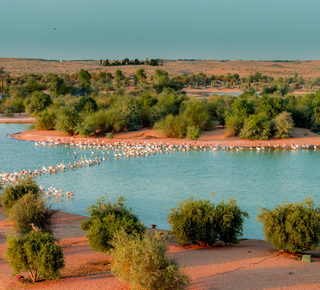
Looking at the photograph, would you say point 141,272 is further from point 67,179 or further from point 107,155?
point 107,155

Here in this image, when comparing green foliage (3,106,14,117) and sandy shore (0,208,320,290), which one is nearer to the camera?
sandy shore (0,208,320,290)

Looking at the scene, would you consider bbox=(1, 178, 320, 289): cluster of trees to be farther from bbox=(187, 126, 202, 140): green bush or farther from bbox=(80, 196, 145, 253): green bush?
bbox=(187, 126, 202, 140): green bush

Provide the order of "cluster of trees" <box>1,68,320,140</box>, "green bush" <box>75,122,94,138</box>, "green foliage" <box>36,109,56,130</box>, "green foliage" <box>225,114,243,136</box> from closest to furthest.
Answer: "cluster of trees" <box>1,68,320,140</box>, "green foliage" <box>225,114,243,136</box>, "green bush" <box>75,122,94,138</box>, "green foliage" <box>36,109,56,130</box>

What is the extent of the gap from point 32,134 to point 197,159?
19.6 meters

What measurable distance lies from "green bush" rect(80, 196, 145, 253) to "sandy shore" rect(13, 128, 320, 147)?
23.7 m

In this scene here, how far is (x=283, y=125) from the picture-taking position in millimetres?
38344

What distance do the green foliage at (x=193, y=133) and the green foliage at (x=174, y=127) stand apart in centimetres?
91

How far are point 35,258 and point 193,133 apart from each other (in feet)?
95.3

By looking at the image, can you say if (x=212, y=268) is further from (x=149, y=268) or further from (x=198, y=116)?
(x=198, y=116)

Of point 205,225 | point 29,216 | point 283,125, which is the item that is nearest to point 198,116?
point 283,125

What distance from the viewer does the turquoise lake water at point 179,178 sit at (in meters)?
19.6

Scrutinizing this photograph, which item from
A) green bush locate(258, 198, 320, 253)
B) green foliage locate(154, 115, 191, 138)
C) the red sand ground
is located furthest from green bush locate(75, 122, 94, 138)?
green bush locate(258, 198, 320, 253)

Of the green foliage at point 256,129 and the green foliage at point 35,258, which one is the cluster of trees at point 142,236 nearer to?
the green foliage at point 35,258

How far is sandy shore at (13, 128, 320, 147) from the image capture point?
3700cm
